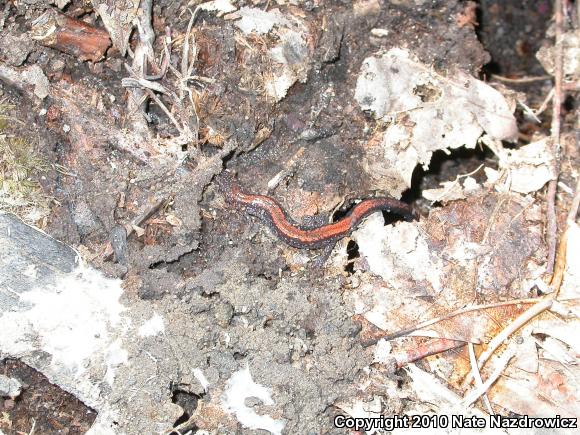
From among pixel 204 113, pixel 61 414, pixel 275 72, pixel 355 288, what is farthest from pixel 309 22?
pixel 61 414

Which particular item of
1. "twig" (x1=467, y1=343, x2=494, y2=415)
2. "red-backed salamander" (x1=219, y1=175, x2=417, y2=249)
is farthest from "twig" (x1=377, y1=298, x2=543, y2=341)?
"red-backed salamander" (x1=219, y1=175, x2=417, y2=249)

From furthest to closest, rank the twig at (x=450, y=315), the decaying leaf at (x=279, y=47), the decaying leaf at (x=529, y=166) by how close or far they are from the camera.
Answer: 1. the decaying leaf at (x=529, y=166)
2. the decaying leaf at (x=279, y=47)
3. the twig at (x=450, y=315)

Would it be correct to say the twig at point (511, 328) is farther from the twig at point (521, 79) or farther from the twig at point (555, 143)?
the twig at point (521, 79)

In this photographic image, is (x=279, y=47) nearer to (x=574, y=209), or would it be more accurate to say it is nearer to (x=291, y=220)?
(x=291, y=220)

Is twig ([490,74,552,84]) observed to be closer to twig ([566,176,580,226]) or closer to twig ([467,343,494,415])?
twig ([566,176,580,226])

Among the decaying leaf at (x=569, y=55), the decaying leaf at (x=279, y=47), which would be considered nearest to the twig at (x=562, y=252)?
the decaying leaf at (x=569, y=55)

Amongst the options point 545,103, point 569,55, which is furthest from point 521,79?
point 545,103

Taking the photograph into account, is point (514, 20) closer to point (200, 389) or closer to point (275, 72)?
point (275, 72)
